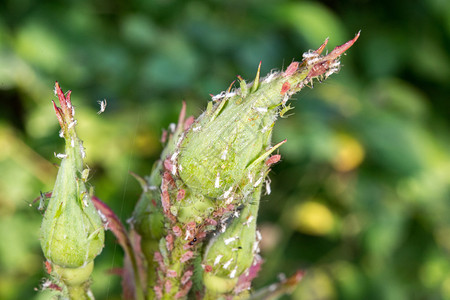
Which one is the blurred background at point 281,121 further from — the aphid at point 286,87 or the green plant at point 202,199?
the aphid at point 286,87

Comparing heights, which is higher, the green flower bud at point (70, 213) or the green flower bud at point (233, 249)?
the green flower bud at point (70, 213)

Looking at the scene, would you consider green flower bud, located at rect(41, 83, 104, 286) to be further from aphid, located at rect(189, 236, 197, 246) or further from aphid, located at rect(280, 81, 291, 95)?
aphid, located at rect(280, 81, 291, 95)

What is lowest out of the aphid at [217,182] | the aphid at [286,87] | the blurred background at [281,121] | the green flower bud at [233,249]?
the green flower bud at [233,249]

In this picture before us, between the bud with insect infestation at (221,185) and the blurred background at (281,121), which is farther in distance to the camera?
the blurred background at (281,121)

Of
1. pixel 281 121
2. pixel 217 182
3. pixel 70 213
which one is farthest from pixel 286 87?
pixel 281 121

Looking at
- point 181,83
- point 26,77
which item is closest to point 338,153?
point 181,83

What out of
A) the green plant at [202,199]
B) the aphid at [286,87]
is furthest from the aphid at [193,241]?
the aphid at [286,87]

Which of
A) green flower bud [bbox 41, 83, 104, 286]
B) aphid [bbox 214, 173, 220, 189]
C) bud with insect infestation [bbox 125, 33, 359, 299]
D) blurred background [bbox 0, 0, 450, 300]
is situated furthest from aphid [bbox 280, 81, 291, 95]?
blurred background [bbox 0, 0, 450, 300]

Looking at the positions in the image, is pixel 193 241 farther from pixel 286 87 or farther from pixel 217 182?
pixel 286 87
